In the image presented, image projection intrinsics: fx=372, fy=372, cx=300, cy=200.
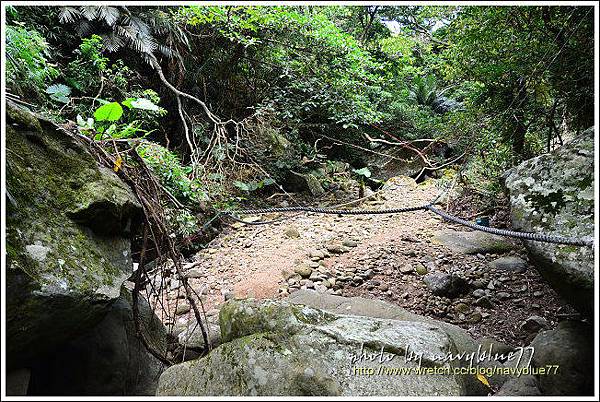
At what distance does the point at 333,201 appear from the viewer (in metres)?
7.68

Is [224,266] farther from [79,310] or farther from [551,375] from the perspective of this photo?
[551,375]

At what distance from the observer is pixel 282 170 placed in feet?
25.9

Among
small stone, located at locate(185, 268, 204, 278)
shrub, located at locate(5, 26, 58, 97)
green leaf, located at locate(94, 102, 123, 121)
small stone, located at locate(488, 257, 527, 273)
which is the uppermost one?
shrub, located at locate(5, 26, 58, 97)

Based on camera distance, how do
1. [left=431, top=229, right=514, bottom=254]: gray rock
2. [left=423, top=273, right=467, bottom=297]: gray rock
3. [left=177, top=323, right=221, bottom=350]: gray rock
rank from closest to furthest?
[left=177, top=323, right=221, bottom=350]: gray rock, [left=423, top=273, right=467, bottom=297]: gray rock, [left=431, top=229, right=514, bottom=254]: gray rock

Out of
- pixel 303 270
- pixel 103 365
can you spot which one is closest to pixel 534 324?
pixel 303 270

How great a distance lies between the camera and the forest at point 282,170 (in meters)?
1.88

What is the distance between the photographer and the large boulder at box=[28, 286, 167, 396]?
199 cm

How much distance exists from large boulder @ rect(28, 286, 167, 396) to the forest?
0.02 metres

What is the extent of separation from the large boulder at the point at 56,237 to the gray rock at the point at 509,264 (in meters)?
3.57

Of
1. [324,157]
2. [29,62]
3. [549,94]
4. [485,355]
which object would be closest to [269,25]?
[324,157]

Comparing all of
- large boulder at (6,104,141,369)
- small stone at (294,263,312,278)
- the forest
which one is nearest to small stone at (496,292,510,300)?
the forest

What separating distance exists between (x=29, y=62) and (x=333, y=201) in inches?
212

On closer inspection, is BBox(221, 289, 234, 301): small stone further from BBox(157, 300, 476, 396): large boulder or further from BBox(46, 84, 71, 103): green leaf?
BBox(46, 84, 71, 103): green leaf

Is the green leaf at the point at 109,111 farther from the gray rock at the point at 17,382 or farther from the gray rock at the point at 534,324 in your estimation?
the gray rock at the point at 534,324
